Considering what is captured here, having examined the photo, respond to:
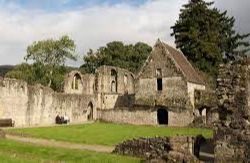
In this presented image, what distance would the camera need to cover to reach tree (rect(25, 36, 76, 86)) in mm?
72812

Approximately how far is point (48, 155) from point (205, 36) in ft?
148

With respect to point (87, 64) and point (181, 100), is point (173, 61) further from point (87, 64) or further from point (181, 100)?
point (87, 64)

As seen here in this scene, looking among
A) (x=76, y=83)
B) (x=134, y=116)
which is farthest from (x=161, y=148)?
(x=76, y=83)

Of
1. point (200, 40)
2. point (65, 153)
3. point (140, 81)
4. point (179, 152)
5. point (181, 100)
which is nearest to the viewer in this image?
point (179, 152)

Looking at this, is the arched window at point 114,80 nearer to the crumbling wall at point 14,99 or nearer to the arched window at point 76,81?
the arched window at point 76,81

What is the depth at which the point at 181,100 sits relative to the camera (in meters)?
45.8

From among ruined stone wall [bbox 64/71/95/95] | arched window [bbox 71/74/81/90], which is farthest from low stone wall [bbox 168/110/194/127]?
arched window [bbox 71/74/81/90]

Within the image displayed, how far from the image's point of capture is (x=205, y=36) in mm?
62875

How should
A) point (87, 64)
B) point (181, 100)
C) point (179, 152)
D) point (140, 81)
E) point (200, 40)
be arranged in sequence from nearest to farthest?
point (179, 152) → point (181, 100) → point (140, 81) → point (200, 40) → point (87, 64)

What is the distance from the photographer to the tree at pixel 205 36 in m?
60.9

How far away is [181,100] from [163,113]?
9.07 feet

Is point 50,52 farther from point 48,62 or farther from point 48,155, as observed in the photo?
point 48,155

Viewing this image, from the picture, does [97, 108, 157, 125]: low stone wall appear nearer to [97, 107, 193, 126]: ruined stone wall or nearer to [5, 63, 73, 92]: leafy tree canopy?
[97, 107, 193, 126]: ruined stone wall

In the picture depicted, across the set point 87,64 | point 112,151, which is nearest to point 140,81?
point 112,151
